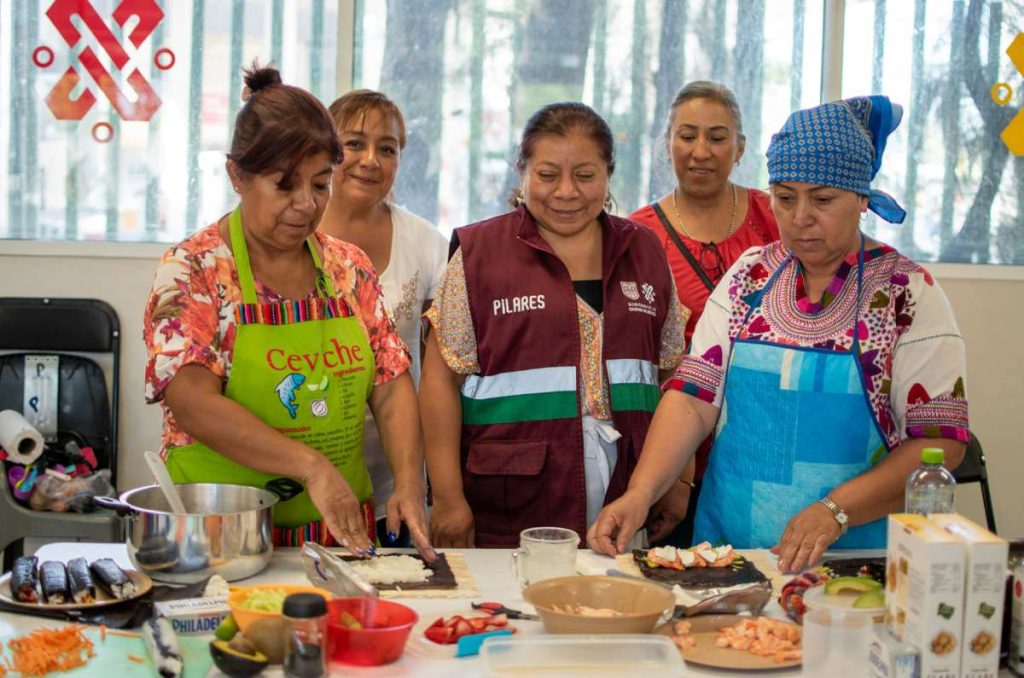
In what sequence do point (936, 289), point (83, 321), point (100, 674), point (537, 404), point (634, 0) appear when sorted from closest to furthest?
point (100, 674), point (936, 289), point (537, 404), point (83, 321), point (634, 0)

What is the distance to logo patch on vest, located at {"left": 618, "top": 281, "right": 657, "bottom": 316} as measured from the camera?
8.66 feet

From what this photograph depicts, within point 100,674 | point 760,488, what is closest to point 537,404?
point 760,488

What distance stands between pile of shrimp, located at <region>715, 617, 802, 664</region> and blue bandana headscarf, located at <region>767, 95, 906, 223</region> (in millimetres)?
895

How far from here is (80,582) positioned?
1.84 metres

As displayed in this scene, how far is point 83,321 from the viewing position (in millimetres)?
4070

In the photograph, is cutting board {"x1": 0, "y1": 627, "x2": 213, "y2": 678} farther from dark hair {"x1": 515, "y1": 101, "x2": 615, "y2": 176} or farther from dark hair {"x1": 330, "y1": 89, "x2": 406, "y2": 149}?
dark hair {"x1": 330, "y1": 89, "x2": 406, "y2": 149}

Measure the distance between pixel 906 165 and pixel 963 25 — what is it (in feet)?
1.90

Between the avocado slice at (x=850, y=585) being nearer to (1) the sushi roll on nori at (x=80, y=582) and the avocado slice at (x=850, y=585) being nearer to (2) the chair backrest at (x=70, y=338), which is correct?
(1) the sushi roll on nori at (x=80, y=582)

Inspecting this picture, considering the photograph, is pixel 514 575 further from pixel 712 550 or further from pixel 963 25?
pixel 963 25

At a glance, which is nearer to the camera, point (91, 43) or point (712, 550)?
point (712, 550)

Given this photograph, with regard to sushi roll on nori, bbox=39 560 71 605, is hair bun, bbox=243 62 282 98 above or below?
above

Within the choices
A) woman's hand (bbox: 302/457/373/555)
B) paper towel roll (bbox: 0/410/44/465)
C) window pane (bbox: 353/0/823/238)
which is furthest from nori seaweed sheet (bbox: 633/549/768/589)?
window pane (bbox: 353/0/823/238)

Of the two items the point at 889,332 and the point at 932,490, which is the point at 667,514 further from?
the point at 932,490

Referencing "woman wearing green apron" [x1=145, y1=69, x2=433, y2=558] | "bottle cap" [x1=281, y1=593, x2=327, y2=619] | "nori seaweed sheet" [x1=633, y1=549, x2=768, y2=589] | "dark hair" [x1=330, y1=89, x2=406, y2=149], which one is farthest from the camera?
"dark hair" [x1=330, y1=89, x2=406, y2=149]
